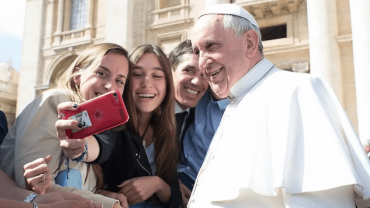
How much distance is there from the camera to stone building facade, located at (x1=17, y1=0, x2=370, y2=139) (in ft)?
39.1

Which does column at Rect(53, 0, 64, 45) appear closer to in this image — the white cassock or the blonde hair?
the blonde hair

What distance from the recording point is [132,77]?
2.82m

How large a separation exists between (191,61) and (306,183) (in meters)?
2.03

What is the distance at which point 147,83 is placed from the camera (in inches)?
111

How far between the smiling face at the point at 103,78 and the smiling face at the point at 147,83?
0.34m

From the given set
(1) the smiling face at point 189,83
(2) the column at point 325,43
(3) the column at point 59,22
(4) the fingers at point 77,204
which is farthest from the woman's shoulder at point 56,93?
(3) the column at point 59,22

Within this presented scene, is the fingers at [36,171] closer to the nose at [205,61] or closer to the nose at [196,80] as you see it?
the nose at [205,61]

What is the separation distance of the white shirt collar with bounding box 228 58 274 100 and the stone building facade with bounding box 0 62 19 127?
2180 centimetres

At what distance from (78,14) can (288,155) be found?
2052cm

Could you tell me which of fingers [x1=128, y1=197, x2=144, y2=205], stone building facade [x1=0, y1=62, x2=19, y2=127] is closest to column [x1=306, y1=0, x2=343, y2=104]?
fingers [x1=128, y1=197, x2=144, y2=205]

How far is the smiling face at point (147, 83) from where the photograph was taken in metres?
2.83

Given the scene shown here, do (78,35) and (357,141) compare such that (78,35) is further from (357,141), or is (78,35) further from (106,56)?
(357,141)

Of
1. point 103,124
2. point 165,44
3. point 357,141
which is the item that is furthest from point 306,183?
point 165,44

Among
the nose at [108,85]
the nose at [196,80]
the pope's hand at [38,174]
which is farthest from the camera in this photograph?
the nose at [196,80]
